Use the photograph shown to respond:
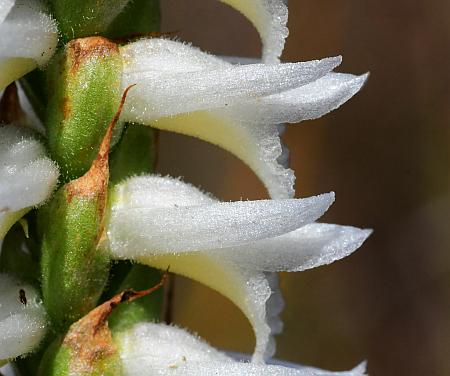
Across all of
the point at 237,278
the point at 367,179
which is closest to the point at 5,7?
the point at 237,278

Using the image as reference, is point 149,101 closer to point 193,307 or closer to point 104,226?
point 104,226

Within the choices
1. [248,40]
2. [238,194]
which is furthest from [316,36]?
[238,194]

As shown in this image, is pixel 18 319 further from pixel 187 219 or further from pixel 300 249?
pixel 300 249

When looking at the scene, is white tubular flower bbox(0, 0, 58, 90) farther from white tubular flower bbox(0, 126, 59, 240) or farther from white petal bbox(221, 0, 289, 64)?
white petal bbox(221, 0, 289, 64)

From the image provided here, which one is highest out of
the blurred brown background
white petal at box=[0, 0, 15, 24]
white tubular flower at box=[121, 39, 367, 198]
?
white petal at box=[0, 0, 15, 24]

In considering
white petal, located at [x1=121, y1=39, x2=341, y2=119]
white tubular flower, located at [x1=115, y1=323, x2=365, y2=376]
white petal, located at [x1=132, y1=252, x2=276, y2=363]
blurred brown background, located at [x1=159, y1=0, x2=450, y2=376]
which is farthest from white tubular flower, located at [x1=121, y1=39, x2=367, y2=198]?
blurred brown background, located at [x1=159, y1=0, x2=450, y2=376]
